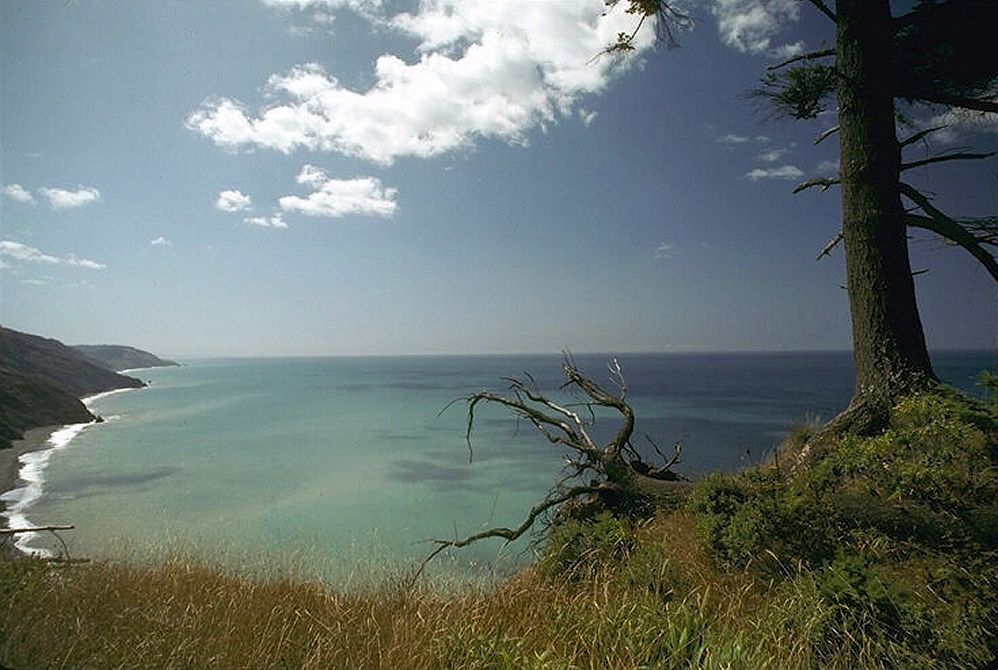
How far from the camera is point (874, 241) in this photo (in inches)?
180

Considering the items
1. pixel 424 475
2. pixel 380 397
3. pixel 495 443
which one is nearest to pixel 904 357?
pixel 424 475

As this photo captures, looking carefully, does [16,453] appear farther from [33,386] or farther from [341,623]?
[341,623]

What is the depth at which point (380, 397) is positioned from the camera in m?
63.9

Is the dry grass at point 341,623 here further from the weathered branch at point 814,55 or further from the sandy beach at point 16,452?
the sandy beach at point 16,452

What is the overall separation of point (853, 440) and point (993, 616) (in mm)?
1991

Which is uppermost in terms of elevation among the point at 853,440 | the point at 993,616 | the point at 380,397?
the point at 853,440

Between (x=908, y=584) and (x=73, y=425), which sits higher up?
(x=908, y=584)

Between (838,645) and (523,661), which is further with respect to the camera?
(838,645)

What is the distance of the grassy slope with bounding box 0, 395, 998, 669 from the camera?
95.7 inches

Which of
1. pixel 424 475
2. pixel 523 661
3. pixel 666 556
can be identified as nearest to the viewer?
pixel 523 661

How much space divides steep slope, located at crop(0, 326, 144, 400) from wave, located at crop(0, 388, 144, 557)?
5.60 m

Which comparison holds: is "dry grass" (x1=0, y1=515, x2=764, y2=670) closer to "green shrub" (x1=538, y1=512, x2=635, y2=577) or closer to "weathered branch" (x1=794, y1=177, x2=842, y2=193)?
"green shrub" (x1=538, y1=512, x2=635, y2=577)

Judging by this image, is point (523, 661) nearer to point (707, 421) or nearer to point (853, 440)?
point (853, 440)

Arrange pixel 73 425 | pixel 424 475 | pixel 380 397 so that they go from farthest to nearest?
1. pixel 380 397
2. pixel 73 425
3. pixel 424 475
